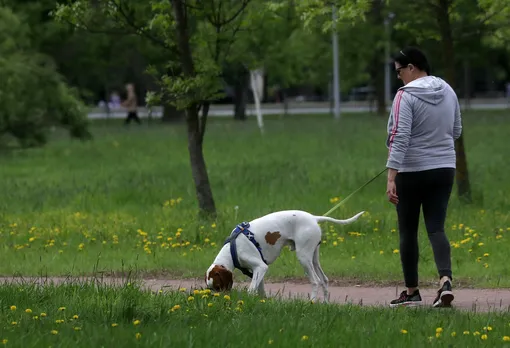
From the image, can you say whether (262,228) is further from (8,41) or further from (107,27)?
(8,41)

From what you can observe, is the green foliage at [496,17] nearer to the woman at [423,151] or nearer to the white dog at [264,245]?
the woman at [423,151]

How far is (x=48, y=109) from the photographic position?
2798cm

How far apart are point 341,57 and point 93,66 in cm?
1224

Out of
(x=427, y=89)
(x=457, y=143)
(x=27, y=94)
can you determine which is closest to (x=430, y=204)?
(x=427, y=89)

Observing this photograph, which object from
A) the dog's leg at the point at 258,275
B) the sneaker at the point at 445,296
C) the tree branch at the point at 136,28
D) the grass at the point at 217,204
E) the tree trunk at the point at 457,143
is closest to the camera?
the sneaker at the point at 445,296

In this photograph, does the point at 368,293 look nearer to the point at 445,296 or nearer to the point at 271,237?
the point at 271,237

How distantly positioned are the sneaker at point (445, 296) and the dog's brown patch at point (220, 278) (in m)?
1.61

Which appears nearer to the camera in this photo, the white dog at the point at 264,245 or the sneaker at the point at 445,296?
the sneaker at the point at 445,296

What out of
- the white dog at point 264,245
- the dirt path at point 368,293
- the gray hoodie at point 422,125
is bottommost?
the dirt path at point 368,293

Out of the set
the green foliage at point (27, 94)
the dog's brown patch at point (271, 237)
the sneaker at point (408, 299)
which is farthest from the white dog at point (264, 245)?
the green foliage at point (27, 94)

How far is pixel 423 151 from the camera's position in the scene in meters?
7.77

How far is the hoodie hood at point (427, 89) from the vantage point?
25.4 ft

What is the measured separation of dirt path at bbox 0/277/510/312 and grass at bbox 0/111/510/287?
0.33m

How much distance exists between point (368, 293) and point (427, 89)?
7.14 ft
